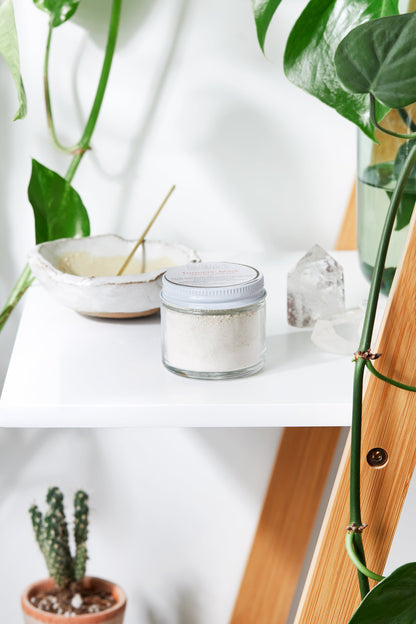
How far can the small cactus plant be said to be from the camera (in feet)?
2.87

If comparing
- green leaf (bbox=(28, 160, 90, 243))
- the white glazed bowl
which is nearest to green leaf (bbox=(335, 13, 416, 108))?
the white glazed bowl

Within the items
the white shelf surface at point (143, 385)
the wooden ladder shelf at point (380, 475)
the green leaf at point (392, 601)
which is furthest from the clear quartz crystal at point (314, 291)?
the green leaf at point (392, 601)

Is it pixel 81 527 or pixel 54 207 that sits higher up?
pixel 54 207

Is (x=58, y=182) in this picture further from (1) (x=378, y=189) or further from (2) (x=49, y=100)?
(1) (x=378, y=189)

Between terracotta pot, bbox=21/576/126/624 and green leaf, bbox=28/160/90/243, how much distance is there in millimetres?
397

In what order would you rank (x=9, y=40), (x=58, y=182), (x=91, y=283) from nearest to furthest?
(x=9, y=40), (x=91, y=283), (x=58, y=182)

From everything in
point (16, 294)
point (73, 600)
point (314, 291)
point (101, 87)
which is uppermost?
point (101, 87)

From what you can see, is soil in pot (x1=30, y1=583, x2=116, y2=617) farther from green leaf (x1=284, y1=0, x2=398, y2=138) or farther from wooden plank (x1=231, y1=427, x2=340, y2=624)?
green leaf (x1=284, y1=0, x2=398, y2=138)

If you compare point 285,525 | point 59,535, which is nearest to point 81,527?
point 59,535

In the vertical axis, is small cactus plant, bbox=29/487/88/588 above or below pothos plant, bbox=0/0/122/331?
below

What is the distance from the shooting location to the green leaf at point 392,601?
1.50 ft

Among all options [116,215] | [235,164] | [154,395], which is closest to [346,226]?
[235,164]

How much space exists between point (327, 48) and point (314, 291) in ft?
0.69

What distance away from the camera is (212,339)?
571 millimetres
